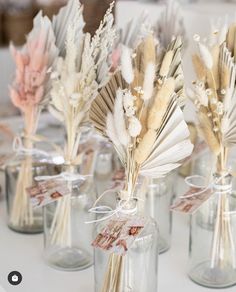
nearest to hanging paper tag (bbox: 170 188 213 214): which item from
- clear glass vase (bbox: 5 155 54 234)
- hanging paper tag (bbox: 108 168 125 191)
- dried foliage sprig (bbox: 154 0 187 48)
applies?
hanging paper tag (bbox: 108 168 125 191)

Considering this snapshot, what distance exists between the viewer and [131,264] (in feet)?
3.26

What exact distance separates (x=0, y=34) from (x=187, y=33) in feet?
6.59

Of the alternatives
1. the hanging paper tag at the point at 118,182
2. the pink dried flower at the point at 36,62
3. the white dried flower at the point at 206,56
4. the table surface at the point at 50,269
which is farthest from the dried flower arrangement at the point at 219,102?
the pink dried flower at the point at 36,62

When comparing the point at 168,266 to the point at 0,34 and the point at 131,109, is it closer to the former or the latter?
the point at 131,109

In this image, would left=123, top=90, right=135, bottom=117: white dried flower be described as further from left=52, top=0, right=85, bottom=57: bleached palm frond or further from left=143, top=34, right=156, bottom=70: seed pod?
left=52, top=0, right=85, bottom=57: bleached palm frond

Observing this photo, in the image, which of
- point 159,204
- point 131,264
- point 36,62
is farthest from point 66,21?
point 131,264

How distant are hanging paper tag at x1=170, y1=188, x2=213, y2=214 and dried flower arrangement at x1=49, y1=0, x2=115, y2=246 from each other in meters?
0.22

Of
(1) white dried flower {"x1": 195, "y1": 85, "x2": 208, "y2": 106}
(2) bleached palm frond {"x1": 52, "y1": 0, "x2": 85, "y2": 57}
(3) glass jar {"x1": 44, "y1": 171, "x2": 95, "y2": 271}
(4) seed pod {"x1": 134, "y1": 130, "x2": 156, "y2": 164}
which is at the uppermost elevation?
(2) bleached palm frond {"x1": 52, "y1": 0, "x2": 85, "y2": 57}

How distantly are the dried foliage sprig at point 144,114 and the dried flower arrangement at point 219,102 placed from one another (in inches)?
2.5

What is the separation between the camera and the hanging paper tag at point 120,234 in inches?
36.0

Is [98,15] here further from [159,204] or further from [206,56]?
[206,56]

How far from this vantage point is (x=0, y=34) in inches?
131

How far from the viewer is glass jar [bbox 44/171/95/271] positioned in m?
1.17

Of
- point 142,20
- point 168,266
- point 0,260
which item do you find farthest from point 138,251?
point 142,20
